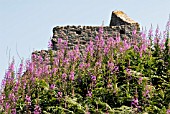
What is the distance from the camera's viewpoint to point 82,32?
535 inches

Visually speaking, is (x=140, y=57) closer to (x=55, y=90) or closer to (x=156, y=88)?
(x=156, y=88)

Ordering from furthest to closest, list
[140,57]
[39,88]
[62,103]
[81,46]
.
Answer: [81,46] < [140,57] < [39,88] < [62,103]

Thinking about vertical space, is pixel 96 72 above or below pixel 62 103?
above

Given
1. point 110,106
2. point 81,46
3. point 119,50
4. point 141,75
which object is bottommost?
point 110,106

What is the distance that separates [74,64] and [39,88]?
824 millimetres

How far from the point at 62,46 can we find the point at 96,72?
5.44 ft

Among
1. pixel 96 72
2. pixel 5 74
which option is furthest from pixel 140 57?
pixel 5 74

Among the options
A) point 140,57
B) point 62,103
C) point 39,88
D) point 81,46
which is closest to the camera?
point 62,103

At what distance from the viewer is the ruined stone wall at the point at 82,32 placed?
1345cm

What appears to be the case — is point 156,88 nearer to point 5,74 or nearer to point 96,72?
point 96,72

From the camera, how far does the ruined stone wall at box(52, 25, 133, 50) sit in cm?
1345

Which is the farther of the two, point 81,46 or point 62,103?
point 81,46

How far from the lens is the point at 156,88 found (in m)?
9.31

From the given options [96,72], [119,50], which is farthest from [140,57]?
[96,72]
